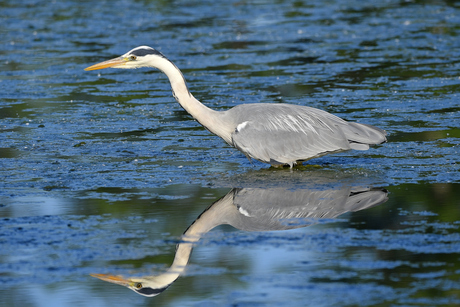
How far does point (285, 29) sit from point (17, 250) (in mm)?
12392

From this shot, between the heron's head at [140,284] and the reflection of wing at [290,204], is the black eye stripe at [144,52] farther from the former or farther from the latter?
the heron's head at [140,284]

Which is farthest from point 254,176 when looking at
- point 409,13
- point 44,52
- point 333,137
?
point 409,13

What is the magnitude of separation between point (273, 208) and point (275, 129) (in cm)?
151

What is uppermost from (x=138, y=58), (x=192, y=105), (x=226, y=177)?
(x=138, y=58)

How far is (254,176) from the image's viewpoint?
289 inches

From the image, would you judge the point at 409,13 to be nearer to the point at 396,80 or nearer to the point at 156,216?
the point at 396,80

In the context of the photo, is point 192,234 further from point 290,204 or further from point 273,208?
point 290,204

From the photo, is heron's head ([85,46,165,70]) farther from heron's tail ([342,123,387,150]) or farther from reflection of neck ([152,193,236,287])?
heron's tail ([342,123,387,150])

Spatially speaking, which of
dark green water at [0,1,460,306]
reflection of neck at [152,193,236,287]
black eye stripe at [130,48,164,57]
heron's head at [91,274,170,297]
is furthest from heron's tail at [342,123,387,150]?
heron's head at [91,274,170,297]

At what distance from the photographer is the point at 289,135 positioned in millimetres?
7547

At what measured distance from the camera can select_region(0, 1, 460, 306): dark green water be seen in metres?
4.82

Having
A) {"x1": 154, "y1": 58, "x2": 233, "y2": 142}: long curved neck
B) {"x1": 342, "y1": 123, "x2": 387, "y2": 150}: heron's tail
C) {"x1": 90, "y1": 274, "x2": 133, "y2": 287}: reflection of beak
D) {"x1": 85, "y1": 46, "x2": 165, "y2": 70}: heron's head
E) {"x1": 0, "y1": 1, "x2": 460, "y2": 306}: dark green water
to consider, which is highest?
{"x1": 85, "y1": 46, "x2": 165, "y2": 70}: heron's head

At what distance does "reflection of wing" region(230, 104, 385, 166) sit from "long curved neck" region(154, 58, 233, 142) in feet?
0.50

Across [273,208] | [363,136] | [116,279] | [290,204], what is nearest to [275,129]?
[363,136]
